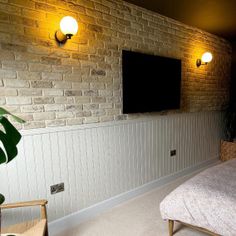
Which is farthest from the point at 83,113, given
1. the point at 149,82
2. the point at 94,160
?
the point at 149,82

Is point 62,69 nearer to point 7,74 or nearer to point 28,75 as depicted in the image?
point 28,75

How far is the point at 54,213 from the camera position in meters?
2.18

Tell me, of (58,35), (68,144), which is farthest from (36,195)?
(58,35)

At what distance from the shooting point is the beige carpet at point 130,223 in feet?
6.98

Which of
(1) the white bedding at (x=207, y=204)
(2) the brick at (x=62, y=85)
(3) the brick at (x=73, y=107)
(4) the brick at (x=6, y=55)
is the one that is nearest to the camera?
(1) the white bedding at (x=207, y=204)

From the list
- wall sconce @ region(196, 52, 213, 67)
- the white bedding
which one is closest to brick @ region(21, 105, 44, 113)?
the white bedding

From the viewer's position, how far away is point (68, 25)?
1.93m

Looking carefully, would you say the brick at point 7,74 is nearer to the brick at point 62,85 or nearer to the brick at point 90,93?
the brick at point 62,85

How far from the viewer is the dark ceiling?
101 inches

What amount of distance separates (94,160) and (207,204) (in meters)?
1.26

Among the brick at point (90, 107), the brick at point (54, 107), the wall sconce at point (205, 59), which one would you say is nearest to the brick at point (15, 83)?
the brick at point (54, 107)

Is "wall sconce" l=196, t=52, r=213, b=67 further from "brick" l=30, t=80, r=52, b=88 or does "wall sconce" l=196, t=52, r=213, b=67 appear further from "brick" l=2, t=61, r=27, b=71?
"brick" l=2, t=61, r=27, b=71

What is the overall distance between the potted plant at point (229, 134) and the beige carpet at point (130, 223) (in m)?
2.17

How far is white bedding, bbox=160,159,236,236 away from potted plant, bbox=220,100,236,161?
2.25 metres
